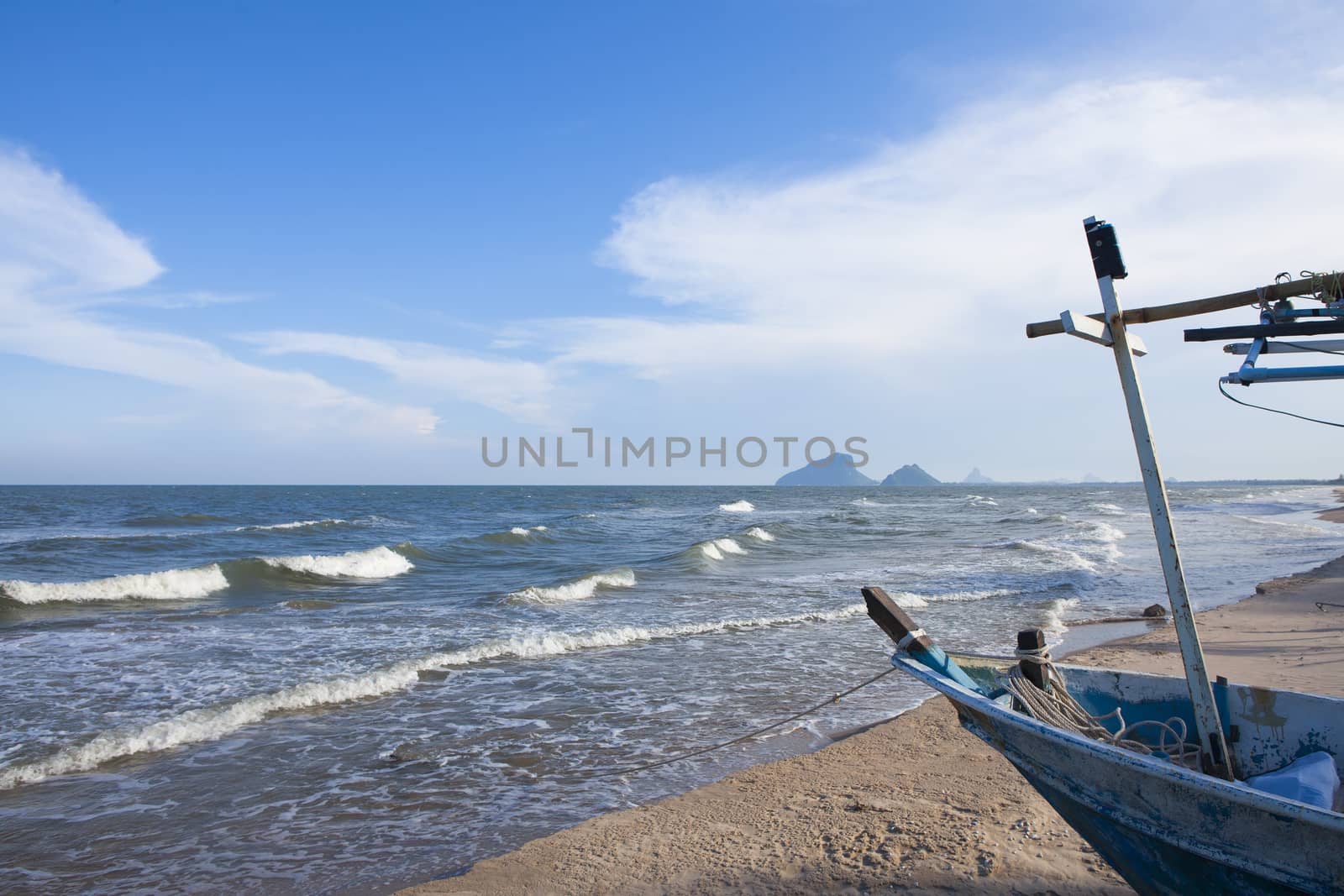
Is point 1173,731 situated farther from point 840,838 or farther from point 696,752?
point 696,752

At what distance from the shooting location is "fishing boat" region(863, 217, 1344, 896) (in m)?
2.89

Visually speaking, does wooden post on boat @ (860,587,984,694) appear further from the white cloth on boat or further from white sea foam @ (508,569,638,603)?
white sea foam @ (508,569,638,603)

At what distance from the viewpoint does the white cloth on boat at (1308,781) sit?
3.45 meters

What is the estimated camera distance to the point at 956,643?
35.4 ft

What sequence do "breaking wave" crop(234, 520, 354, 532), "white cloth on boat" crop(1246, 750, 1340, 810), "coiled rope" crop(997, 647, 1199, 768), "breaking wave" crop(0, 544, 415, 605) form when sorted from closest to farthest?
"white cloth on boat" crop(1246, 750, 1340, 810) < "coiled rope" crop(997, 647, 1199, 768) < "breaking wave" crop(0, 544, 415, 605) < "breaking wave" crop(234, 520, 354, 532)

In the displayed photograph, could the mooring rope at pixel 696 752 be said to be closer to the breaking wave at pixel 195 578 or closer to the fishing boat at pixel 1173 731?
the fishing boat at pixel 1173 731

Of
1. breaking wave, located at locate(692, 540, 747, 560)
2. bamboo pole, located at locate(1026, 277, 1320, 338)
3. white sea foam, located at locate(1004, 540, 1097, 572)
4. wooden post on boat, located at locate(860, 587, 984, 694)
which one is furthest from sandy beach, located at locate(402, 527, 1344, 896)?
breaking wave, located at locate(692, 540, 747, 560)

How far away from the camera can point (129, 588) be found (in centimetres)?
1717

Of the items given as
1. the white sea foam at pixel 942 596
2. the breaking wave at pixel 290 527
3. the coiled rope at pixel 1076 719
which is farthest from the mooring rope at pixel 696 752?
the breaking wave at pixel 290 527

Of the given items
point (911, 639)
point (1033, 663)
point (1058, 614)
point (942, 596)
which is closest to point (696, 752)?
point (911, 639)

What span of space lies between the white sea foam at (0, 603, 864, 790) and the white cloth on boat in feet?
25.3

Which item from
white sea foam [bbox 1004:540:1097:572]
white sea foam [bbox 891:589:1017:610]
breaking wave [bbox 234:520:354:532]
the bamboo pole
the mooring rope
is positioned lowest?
white sea foam [bbox 1004:540:1097:572]

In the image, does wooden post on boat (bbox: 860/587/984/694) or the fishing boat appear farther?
wooden post on boat (bbox: 860/587/984/694)

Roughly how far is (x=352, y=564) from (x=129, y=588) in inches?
227
